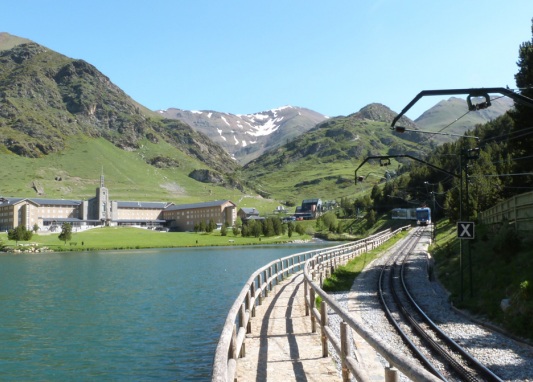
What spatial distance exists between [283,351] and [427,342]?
709cm

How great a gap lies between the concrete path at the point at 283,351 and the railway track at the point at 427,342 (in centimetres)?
327

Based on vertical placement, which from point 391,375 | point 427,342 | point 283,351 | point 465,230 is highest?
point 465,230

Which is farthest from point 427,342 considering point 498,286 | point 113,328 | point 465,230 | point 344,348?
point 113,328

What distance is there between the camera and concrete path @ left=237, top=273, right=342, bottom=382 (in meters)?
10.3

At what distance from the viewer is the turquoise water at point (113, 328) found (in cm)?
1964

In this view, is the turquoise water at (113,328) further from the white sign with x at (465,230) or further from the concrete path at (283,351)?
the white sign with x at (465,230)

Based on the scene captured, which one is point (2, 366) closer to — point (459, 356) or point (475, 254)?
point (459, 356)

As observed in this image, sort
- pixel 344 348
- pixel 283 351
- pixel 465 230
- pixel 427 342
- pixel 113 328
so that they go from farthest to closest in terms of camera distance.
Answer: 1. pixel 113 328
2. pixel 465 230
3. pixel 427 342
4. pixel 283 351
5. pixel 344 348

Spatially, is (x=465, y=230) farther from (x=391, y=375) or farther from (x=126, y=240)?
(x=126, y=240)

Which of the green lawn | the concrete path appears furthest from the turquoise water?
the green lawn

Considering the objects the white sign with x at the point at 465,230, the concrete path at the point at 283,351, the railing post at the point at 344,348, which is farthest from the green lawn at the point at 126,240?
the railing post at the point at 344,348

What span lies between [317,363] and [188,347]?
12421 millimetres

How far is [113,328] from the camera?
27.8 meters

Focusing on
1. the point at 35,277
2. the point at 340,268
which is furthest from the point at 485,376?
the point at 35,277
